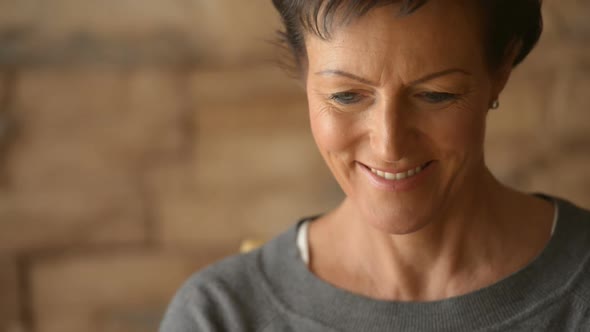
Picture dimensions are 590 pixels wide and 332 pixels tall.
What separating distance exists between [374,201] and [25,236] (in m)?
1.42

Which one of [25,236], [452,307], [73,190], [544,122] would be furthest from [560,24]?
[25,236]

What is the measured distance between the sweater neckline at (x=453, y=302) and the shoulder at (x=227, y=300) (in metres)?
0.04

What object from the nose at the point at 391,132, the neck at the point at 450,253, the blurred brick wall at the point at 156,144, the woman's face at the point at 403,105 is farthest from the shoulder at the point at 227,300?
the blurred brick wall at the point at 156,144

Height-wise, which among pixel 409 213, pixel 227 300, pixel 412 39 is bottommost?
pixel 227 300

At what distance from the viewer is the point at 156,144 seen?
2.25 m

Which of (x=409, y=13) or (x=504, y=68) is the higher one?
(x=409, y=13)

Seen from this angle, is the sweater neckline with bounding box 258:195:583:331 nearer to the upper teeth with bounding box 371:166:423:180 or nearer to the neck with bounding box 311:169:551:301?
the neck with bounding box 311:169:551:301

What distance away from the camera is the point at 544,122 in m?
2.20

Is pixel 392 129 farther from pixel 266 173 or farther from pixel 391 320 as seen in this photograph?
pixel 266 173

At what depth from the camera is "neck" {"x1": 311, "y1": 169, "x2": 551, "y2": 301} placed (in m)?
1.36

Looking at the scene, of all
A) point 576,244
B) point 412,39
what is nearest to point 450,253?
point 576,244

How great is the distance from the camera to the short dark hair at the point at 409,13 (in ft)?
3.68

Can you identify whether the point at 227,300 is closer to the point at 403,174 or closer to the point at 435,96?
the point at 403,174

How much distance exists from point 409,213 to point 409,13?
32 cm
